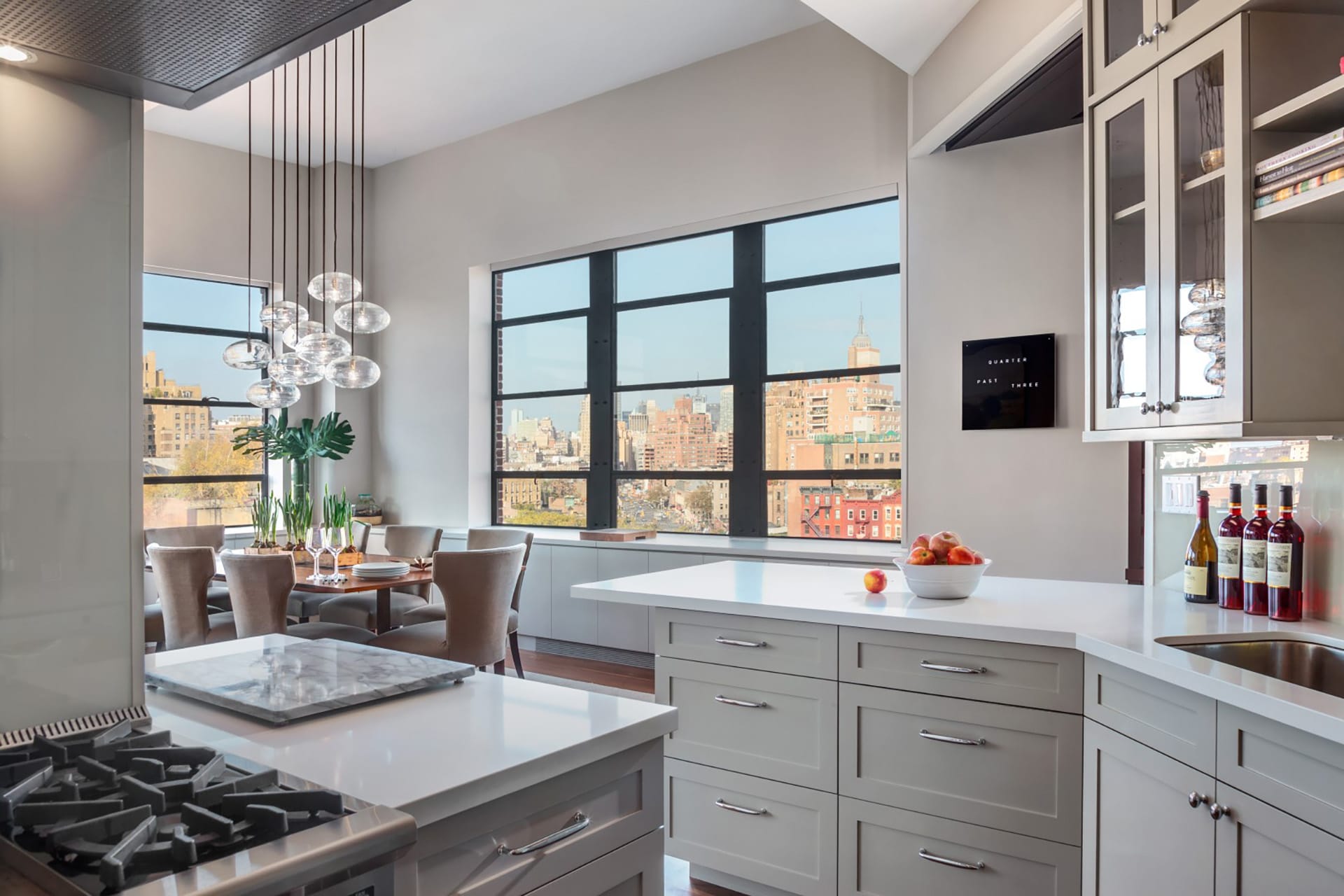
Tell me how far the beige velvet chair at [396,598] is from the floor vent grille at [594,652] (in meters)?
0.87

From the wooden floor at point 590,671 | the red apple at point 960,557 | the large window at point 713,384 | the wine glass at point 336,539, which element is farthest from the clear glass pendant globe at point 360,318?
the red apple at point 960,557

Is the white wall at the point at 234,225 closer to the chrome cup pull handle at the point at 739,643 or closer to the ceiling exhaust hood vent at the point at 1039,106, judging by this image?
the ceiling exhaust hood vent at the point at 1039,106

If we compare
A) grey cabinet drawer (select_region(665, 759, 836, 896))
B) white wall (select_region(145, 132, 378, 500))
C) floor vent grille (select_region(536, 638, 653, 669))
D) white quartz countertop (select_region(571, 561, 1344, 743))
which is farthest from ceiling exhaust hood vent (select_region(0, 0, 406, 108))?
white wall (select_region(145, 132, 378, 500))

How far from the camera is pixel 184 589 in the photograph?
395cm

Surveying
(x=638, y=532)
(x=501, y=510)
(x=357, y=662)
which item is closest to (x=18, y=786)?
(x=357, y=662)

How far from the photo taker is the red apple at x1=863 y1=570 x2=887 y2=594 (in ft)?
8.31

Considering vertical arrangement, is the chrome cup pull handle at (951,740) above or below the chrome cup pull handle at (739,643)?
below

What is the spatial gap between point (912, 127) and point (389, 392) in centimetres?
460

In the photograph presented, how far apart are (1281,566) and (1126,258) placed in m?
0.84

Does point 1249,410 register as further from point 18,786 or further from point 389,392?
point 389,392

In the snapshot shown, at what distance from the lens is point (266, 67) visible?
1276mm

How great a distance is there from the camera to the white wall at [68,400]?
1176 millimetres

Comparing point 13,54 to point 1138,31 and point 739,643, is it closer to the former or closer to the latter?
point 739,643

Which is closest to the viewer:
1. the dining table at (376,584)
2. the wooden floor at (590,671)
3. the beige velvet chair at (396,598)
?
the dining table at (376,584)
